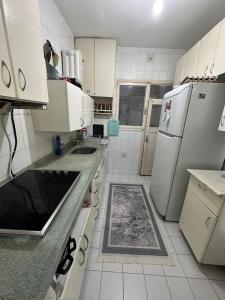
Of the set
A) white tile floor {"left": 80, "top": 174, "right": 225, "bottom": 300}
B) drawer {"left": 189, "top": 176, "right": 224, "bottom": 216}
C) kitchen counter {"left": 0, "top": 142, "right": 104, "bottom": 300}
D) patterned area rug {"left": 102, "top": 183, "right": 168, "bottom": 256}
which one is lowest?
patterned area rug {"left": 102, "top": 183, "right": 168, "bottom": 256}

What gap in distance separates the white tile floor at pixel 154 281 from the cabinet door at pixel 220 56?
195cm

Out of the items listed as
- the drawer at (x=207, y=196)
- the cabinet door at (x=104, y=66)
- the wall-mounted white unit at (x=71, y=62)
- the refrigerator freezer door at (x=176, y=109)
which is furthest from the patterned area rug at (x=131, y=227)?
the wall-mounted white unit at (x=71, y=62)

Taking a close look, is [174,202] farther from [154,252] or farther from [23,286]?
[23,286]

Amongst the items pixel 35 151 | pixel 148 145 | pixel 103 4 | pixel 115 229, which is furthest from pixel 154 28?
pixel 115 229

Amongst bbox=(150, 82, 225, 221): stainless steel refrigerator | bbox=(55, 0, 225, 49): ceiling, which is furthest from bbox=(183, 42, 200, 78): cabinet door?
bbox=(150, 82, 225, 221): stainless steel refrigerator

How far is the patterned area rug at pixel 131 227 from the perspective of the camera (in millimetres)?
1581

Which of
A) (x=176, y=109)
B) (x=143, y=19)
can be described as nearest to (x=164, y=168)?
(x=176, y=109)

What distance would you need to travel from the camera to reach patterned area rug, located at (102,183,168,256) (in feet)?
5.19

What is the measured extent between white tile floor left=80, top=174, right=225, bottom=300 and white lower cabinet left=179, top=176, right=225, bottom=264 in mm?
143

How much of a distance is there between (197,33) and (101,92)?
1759 mm

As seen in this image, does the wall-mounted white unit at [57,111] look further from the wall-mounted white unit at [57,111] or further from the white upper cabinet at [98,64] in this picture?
the white upper cabinet at [98,64]

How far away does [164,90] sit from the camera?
3076mm

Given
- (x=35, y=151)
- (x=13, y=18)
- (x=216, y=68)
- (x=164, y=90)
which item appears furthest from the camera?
(x=164, y=90)

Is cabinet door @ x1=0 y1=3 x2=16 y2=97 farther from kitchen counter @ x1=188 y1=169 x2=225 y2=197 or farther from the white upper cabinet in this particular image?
the white upper cabinet
